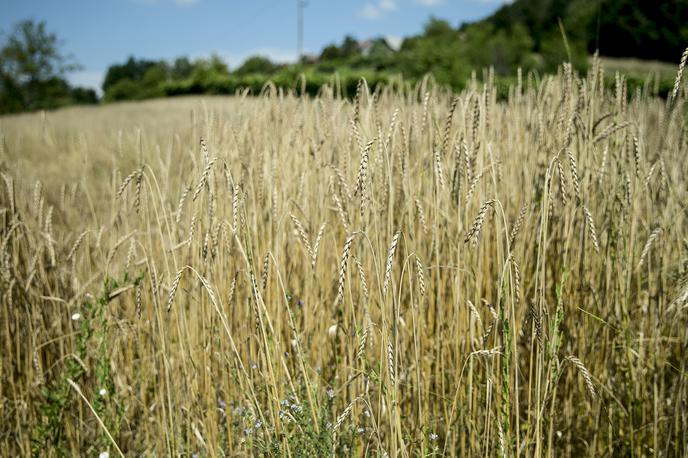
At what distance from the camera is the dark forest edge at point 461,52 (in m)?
21.8

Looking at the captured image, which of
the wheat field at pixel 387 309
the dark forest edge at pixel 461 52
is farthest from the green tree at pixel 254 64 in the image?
the wheat field at pixel 387 309

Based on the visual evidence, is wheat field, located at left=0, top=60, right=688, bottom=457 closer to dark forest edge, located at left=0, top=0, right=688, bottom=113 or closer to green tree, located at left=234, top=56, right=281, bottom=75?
dark forest edge, located at left=0, top=0, right=688, bottom=113

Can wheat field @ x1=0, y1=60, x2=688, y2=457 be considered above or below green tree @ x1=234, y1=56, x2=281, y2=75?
below

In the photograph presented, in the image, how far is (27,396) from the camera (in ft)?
6.52

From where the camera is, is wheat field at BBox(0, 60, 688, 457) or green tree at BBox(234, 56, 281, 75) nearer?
wheat field at BBox(0, 60, 688, 457)

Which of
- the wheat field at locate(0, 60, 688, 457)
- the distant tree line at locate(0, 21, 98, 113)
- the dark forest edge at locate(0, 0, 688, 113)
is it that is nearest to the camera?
the wheat field at locate(0, 60, 688, 457)

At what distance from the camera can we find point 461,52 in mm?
23875

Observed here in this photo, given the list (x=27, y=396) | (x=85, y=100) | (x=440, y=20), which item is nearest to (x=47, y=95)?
(x=440, y=20)

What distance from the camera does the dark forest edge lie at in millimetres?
21797

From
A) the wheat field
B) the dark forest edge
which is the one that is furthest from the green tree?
the wheat field

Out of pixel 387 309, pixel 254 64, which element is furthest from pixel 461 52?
pixel 254 64

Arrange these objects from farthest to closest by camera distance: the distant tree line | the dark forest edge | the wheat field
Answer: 1. the distant tree line
2. the dark forest edge
3. the wheat field

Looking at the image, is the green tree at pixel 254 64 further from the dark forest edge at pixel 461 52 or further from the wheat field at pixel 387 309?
the wheat field at pixel 387 309

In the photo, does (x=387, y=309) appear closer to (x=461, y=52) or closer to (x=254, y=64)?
(x=461, y=52)
